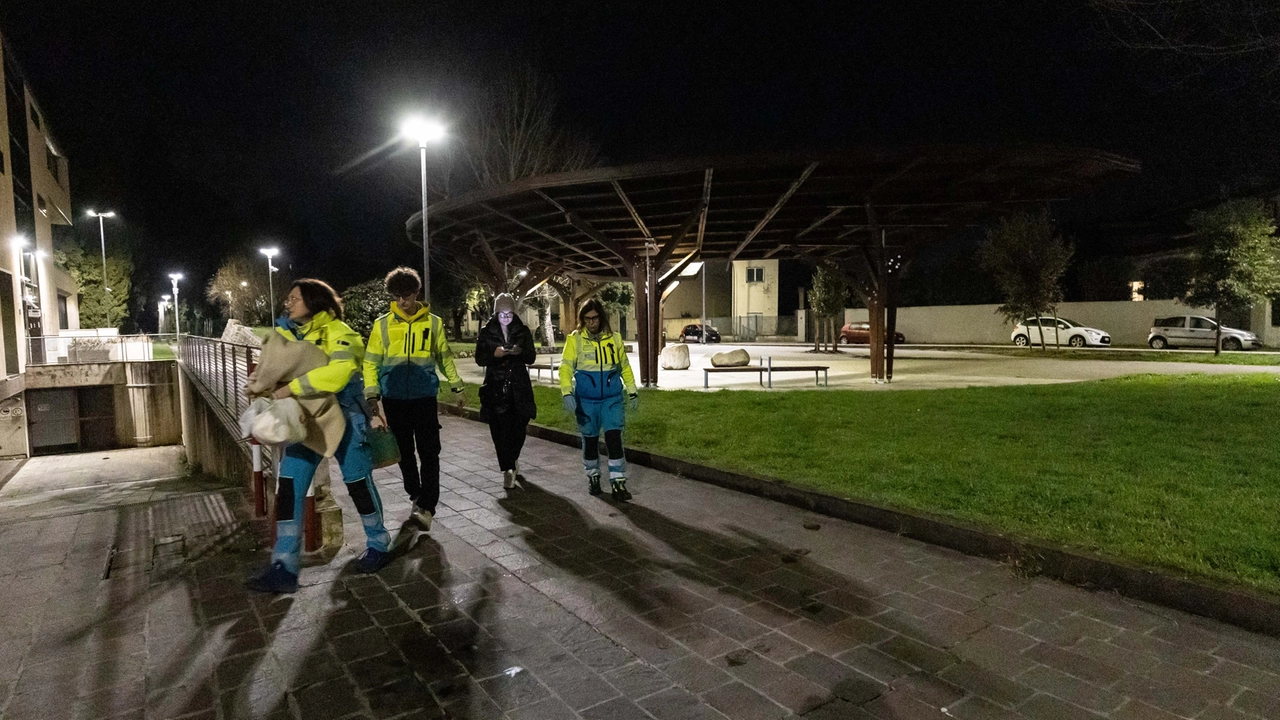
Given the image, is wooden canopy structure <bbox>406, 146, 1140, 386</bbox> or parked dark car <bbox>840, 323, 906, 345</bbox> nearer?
wooden canopy structure <bbox>406, 146, 1140, 386</bbox>

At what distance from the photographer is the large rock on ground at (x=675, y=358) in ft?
72.5

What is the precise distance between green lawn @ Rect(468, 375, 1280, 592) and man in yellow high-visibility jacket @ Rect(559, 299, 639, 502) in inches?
50.0

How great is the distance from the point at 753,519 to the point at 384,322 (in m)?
3.33

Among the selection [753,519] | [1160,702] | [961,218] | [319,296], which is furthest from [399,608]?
[961,218]

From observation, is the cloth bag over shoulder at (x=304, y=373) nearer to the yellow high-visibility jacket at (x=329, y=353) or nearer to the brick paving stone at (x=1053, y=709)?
the yellow high-visibility jacket at (x=329, y=353)

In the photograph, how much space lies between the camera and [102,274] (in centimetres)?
4750

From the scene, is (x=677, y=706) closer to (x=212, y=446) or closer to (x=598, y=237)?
(x=212, y=446)

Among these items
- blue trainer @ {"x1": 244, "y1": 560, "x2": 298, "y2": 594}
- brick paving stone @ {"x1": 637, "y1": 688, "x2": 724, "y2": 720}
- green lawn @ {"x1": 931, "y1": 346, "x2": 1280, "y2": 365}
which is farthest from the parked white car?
blue trainer @ {"x1": 244, "y1": 560, "x2": 298, "y2": 594}

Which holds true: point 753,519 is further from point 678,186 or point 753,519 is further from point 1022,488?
point 678,186

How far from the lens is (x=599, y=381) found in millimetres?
6527

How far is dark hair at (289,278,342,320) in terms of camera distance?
14.4 ft

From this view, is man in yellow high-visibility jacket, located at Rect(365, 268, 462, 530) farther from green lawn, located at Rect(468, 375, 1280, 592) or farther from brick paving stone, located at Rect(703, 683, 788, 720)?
brick paving stone, located at Rect(703, 683, 788, 720)

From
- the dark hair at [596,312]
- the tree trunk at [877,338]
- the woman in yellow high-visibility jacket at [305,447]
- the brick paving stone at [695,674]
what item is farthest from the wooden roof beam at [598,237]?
the brick paving stone at [695,674]

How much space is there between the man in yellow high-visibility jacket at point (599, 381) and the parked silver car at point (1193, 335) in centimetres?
3327
